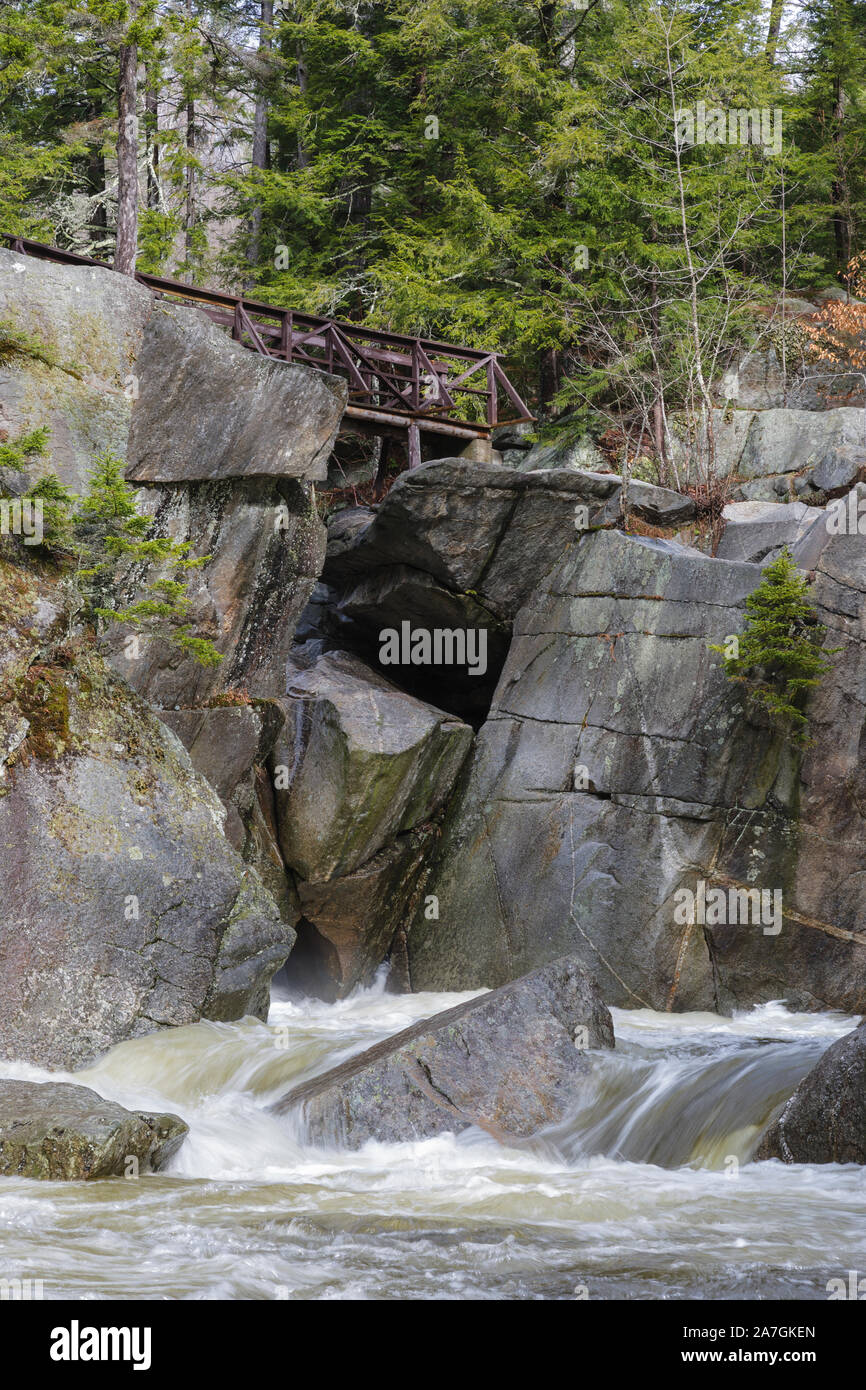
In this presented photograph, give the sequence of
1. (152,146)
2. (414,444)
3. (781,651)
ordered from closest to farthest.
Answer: (781,651) < (414,444) < (152,146)

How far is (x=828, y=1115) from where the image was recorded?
25.7ft

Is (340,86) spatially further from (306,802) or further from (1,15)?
(306,802)

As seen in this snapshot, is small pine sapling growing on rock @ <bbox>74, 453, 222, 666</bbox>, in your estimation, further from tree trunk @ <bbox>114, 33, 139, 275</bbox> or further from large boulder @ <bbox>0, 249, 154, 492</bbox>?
tree trunk @ <bbox>114, 33, 139, 275</bbox>

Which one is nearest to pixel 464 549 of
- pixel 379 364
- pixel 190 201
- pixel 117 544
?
pixel 117 544

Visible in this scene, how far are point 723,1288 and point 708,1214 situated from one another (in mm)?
1316

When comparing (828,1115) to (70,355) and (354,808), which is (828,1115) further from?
(70,355)

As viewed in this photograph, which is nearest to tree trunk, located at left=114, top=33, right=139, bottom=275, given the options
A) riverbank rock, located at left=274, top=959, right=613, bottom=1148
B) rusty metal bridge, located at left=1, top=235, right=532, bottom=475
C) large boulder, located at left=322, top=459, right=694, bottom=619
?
rusty metal bridge, located at left=1, top=235, right=532, bottom=475

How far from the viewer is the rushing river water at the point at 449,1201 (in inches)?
232

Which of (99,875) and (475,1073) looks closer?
(475,1073)

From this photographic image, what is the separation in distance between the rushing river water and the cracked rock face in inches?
118

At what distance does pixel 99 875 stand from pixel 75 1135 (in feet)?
10.2

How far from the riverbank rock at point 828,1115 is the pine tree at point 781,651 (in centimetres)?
620

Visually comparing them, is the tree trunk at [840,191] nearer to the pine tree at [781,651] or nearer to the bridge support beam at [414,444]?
the bridge support beam at [414,444]

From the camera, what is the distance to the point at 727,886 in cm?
1388
